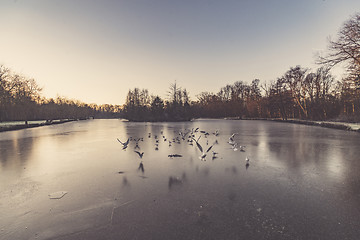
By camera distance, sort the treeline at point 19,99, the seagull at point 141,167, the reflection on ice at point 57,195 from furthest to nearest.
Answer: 1. the treeline at point 19,99
2. the seagull at point 141,167
3. the reflection on ice at point 57,195

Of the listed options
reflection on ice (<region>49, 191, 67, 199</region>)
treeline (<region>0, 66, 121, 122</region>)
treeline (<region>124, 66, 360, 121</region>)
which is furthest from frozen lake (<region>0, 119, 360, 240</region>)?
treeline (<region>0, 66, 121, 122</region>)

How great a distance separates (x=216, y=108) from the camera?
281 feet

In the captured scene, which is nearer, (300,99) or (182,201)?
(182,201)

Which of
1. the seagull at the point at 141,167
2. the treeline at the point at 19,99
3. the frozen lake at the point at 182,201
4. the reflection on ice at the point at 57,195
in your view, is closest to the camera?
the frozen lake at the point at 182,201

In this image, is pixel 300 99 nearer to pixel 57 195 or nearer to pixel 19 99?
pixel 57 195

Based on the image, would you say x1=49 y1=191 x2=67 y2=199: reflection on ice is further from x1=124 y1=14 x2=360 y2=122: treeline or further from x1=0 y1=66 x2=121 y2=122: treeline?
x1=0 y1=66 x2=121 y2=122: treeline

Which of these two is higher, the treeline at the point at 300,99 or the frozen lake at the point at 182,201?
the treeline at the point at 300,99

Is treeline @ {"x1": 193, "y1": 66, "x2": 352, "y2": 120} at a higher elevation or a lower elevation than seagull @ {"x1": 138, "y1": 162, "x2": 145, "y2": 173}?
higher

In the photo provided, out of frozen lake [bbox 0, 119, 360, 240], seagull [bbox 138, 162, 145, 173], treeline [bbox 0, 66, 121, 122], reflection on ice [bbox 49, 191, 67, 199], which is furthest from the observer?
treeline [bbox 0, 66, 121, 122]

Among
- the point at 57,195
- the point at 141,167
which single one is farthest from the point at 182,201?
the point at 57,195

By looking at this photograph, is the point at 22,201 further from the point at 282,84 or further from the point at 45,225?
the point at 282,84

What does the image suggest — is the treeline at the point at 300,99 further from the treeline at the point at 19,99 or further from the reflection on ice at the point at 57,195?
the treeline at the point at 19,99

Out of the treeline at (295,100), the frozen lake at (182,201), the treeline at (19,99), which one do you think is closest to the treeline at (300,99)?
the treeline at (295,100)

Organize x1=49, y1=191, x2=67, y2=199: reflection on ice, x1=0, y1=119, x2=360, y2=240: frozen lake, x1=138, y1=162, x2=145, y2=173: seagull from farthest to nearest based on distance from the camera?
x1=138, y1=162, x2=145, y2=173: seagull
x1=49, y1=191, x2=67, y2=199: reflection on ice
x1=0, y1=119, x2=360, y2=240: frozen lake
